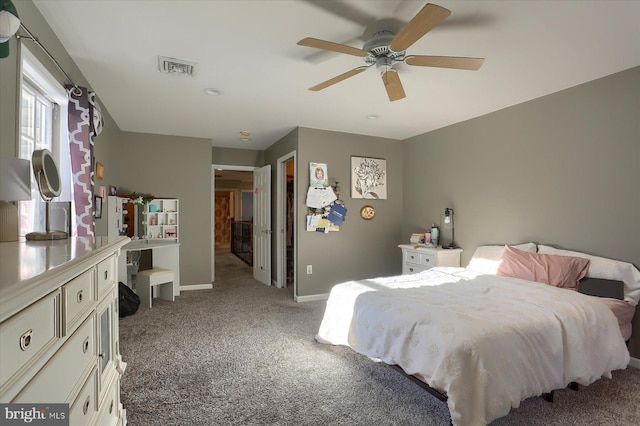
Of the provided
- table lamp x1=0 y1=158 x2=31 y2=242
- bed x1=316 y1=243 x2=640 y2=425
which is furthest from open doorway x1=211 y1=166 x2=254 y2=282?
table lamp x1=0 y1=158 x2=31 y2=242

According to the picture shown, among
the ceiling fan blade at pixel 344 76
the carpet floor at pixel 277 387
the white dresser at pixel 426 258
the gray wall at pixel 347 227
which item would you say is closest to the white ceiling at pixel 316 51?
the ceiling fan blade at pixel 344 76

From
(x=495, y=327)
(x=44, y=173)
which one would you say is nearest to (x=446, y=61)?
(x=495, y=327)

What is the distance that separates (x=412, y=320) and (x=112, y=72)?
302 cm

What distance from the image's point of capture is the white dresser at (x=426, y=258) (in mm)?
4008

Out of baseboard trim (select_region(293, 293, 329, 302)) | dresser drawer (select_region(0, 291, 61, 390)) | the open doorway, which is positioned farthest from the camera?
the open doorway

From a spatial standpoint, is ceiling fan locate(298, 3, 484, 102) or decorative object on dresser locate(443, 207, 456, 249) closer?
ceiling fan locate(298, 3, 484, 102)

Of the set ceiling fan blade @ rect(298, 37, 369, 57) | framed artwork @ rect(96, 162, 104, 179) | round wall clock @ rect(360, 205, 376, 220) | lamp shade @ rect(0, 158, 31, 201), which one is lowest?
round wall clock @ rect(360, 205, 376, 220)

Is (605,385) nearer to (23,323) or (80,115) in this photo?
(23,323)

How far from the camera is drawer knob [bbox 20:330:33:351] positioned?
0.68m

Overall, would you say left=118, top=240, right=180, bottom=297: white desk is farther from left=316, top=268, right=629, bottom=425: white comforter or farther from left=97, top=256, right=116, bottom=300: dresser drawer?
left=97, top=256, right=116, bottom=300: dresser drawer

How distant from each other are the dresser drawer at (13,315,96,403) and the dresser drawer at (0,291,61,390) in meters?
0.06

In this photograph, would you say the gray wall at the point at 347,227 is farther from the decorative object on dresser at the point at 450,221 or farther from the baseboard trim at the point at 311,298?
the decorative object on dresser at the point at 450,221

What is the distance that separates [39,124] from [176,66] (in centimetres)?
106

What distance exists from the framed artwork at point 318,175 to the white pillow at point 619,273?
9.66ft
